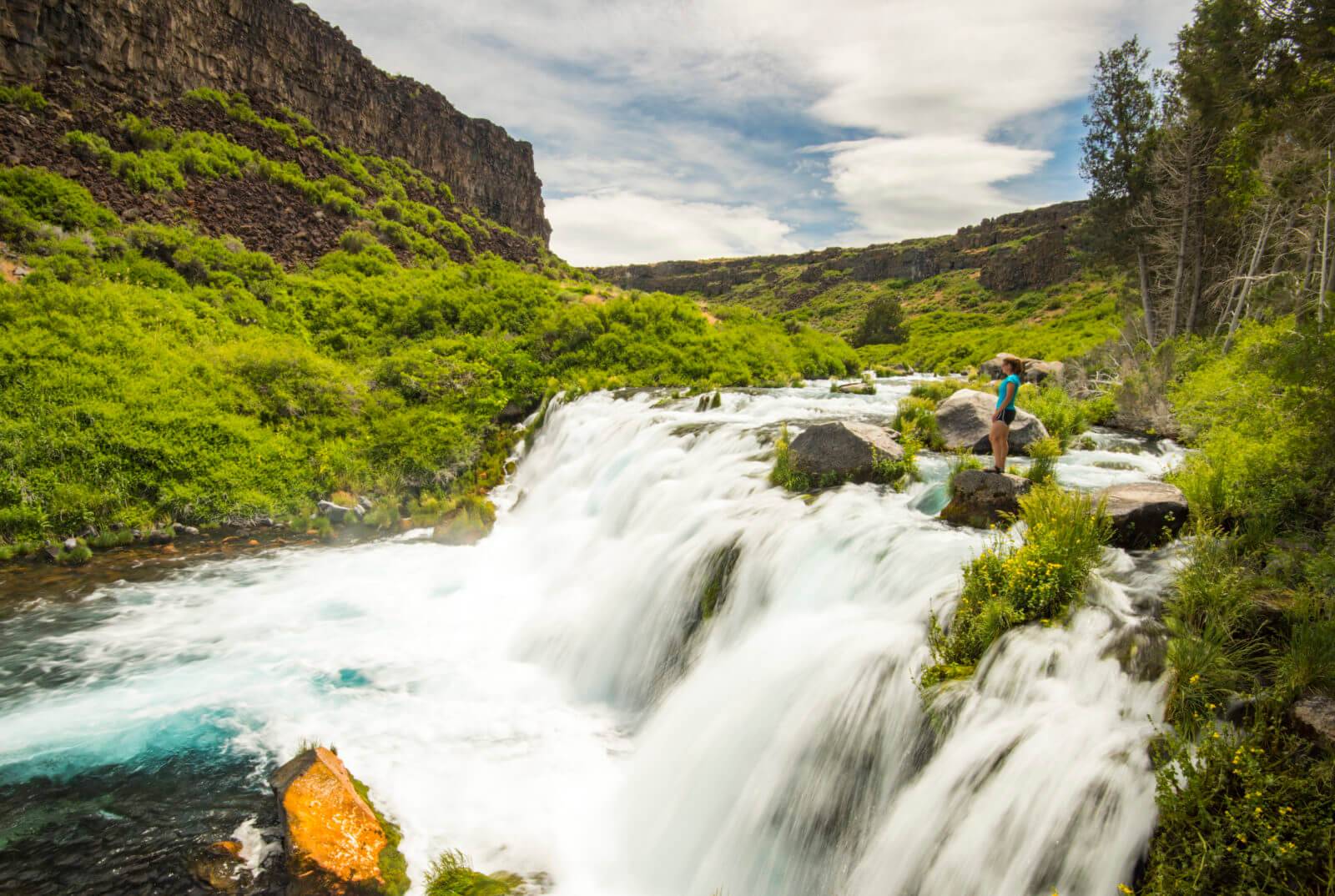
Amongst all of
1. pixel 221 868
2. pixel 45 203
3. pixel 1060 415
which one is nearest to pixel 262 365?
pixel 45 203

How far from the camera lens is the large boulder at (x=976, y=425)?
36.2ft

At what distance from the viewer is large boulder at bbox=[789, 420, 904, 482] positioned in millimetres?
9508

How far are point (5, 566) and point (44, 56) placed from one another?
2840 cm

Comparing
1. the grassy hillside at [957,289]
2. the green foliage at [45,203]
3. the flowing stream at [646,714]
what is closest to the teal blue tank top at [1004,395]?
the flowing stream at [646,714]

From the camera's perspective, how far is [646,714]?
24.0 feet

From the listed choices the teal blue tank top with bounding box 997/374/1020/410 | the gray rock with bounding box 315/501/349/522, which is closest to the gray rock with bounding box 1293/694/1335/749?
the teal blue tank top with bounding box 997/374/1020/410

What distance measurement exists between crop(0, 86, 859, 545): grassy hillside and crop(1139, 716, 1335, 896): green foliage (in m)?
14.6

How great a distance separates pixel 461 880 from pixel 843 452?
23.8ft

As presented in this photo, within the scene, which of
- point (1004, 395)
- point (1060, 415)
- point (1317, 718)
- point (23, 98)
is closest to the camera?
point (1317, 718)

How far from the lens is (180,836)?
506 cm

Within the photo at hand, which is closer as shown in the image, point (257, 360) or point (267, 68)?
point (257, 360)

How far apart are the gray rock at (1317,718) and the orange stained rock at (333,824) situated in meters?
6.15

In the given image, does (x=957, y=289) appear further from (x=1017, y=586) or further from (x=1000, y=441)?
(x=1017, y=586)

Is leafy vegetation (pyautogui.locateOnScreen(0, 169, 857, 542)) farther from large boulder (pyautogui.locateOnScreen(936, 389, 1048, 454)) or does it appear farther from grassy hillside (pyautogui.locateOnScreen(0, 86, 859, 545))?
large boulder (pyautogui.locateOnScreen(936, 389, 1048, 454))
